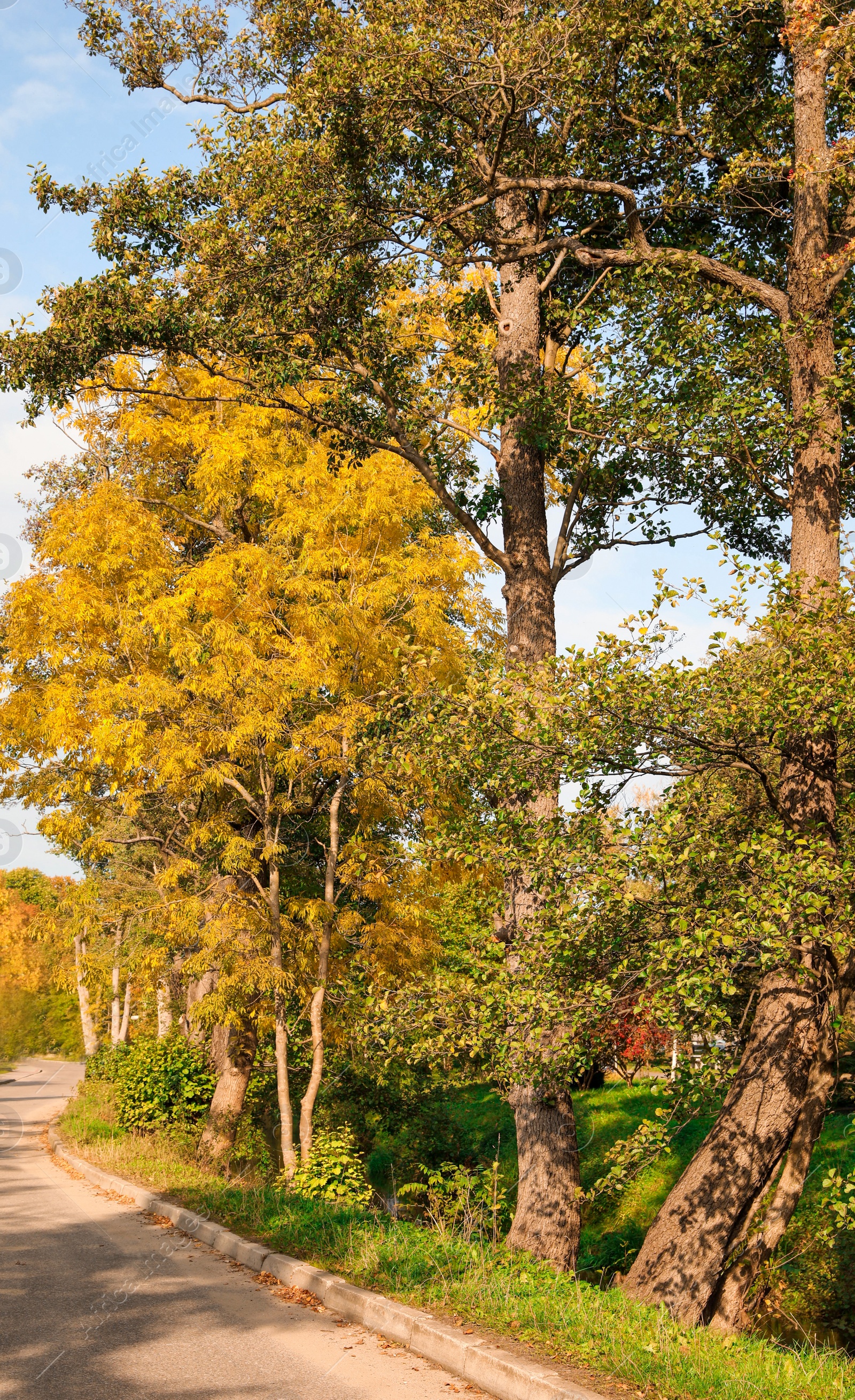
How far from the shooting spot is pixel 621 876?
6.58 metres

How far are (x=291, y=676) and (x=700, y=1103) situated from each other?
7028mm

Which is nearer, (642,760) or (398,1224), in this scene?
(642,760)

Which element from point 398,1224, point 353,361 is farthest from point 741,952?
point 353,361

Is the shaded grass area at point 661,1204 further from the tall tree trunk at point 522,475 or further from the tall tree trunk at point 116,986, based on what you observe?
the tall tree trunk at point 116,986

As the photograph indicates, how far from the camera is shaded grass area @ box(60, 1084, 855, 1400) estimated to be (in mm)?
4906

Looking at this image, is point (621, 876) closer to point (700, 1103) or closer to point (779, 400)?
point (700, 1103)

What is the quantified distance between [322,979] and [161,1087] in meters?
5.69

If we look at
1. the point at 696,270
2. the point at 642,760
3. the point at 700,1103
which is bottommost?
the point at 700,1103

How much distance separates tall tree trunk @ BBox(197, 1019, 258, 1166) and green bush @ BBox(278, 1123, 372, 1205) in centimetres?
390

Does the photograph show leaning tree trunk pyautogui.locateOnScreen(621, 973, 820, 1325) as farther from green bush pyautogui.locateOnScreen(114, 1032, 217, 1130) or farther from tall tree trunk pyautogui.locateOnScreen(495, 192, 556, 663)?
green bush pyautogui.locateOnScreen(114, 1032, 217, 1130)

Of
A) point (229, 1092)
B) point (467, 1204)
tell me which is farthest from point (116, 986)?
point (467, 1204)

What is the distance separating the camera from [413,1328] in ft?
19.9

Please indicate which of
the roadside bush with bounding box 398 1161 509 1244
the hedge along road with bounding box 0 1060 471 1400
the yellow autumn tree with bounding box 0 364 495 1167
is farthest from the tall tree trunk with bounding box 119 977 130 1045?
the hedge along road with bounding box 0 1060 471 1400

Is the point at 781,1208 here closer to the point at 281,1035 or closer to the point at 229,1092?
the point at 281,1035
